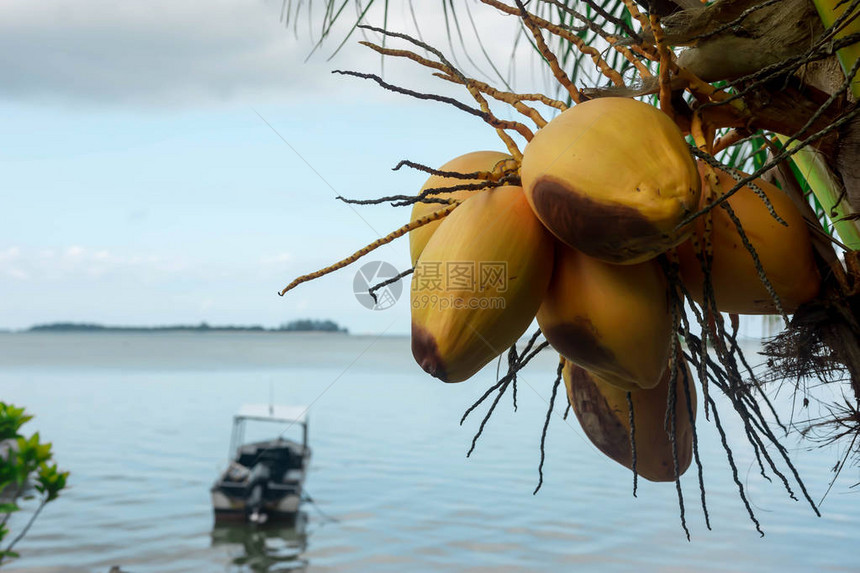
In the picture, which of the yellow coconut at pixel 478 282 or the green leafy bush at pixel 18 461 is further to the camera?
the green leafy bush at pixel 18 461

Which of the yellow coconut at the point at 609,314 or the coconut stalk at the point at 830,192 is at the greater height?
the coconut stalk at the point at 830,192

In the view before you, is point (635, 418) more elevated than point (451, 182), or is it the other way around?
point (451, 182)

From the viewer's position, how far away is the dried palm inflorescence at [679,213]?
552 mm

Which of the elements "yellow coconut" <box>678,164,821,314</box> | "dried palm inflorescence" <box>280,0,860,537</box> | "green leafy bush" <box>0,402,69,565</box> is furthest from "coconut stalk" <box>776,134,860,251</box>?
"green leafy bush" <box>0,402,69,565</box>

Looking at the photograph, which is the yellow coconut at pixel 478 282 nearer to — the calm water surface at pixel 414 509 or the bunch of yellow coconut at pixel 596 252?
the bunch of yellow coconut at pixel 596 252

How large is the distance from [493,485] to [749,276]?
27765 millimetres

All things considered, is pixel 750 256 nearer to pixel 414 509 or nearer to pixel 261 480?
pixel 261 480

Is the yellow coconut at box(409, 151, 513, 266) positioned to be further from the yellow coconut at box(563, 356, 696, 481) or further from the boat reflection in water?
the boat reflection in water

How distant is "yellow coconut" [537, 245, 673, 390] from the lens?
616mm

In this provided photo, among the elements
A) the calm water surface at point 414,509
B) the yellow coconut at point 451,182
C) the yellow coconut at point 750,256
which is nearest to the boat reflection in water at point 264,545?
the calm water surface at point 414,509

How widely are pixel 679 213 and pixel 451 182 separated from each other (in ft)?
0.83

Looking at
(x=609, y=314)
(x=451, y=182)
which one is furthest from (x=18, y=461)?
(x=609, y=314)

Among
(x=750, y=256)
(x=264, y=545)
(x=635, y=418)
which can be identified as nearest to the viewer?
(x=750, y=256)

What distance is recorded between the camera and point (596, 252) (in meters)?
0.57
